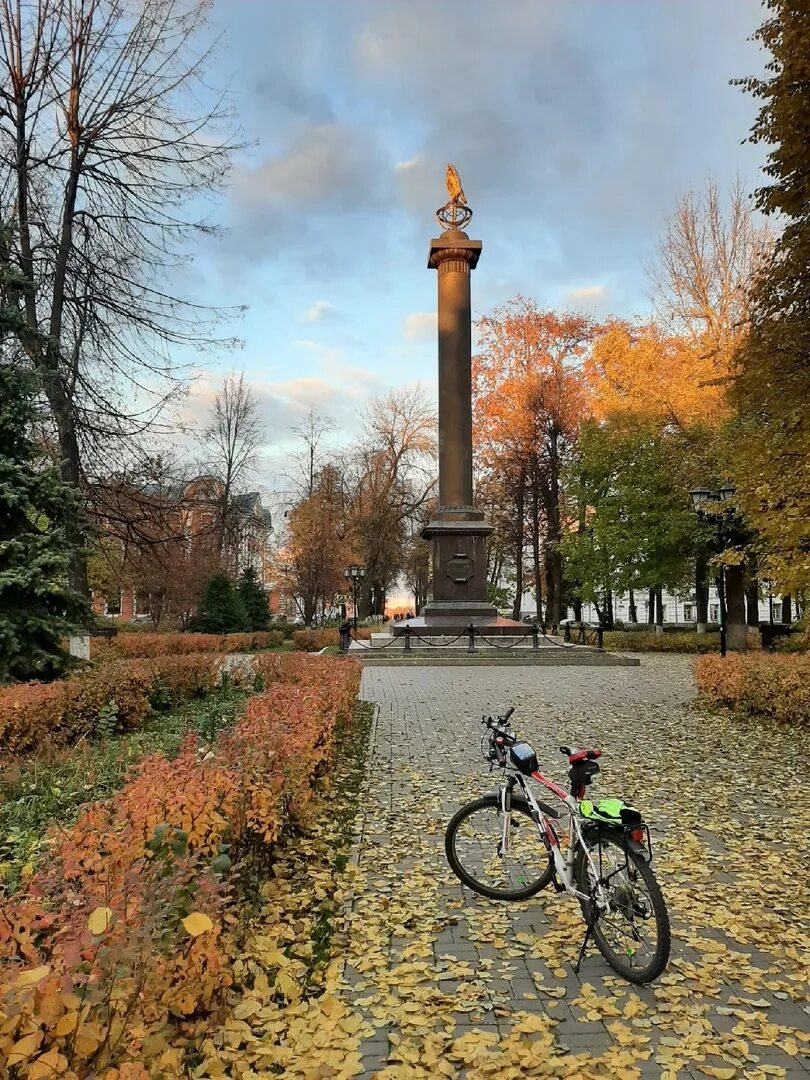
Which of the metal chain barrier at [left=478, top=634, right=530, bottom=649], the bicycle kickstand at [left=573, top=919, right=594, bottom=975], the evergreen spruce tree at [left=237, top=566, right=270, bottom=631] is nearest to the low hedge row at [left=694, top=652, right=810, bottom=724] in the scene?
the bicycle kickstand at [left=573, top=919, right=594, bottom=975]

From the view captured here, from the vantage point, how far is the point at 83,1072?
2088mm

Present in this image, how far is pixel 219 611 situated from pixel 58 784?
27.6 meters

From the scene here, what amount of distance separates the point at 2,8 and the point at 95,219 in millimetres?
4259

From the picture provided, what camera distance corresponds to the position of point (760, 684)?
37.7ft

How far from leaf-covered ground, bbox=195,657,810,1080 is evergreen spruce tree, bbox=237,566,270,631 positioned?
3021 cm

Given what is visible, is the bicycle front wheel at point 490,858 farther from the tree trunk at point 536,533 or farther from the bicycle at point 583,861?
the tree trunk at point 536,533

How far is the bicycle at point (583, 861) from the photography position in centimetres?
372

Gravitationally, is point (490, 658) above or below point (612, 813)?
below

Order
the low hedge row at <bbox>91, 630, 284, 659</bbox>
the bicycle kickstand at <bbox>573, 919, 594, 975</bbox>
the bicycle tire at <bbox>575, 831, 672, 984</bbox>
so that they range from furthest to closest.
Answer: the low hedge row at <bbox>91, 630, 284, 659</bbox>, the bicycle kickstand at <bbox>573, 919, 594, 975</bbox>, the bicycle tire at <bbox>575, 831, 672, 984</bbox>

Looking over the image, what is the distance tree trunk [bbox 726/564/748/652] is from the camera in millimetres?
23188

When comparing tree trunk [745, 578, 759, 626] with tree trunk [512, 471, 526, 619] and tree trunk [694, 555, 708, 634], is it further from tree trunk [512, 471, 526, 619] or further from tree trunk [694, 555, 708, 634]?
tree trunk [512, 471, 526, 619]

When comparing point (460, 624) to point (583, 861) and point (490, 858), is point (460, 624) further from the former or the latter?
point (583, 861)

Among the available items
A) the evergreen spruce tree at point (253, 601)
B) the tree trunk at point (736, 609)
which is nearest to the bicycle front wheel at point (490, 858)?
the tree trunk at point (736, 609)

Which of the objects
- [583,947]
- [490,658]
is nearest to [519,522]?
[490,658]
